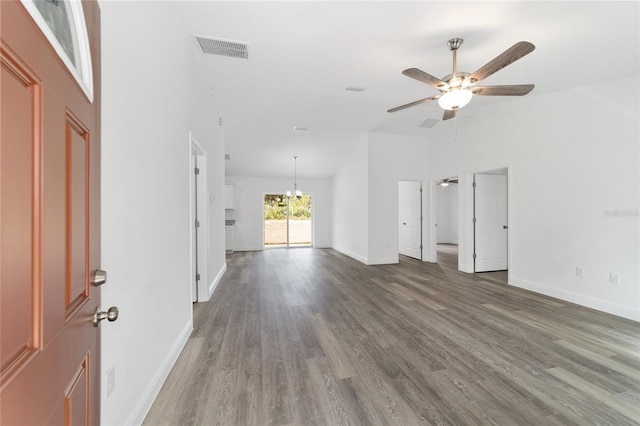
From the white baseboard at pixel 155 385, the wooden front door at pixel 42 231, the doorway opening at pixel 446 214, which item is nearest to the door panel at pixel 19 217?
the wooden front door at pixel 42 231

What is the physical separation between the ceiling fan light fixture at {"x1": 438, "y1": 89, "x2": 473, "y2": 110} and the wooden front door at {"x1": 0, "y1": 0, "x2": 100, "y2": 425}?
2.70m

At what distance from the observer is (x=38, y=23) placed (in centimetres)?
54

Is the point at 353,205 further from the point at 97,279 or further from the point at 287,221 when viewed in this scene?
the point at 97,279

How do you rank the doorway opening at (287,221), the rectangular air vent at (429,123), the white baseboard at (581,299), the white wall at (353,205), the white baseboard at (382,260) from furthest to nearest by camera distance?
the doorway opening at (287,221) < the white wall at (353,205) < the white baseboard at (382,260) < the rectangular air vent at (429,123) < the white baseboard at (581,299)

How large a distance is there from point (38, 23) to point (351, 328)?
2.93 metres

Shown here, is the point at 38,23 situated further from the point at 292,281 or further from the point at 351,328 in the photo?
the point at 292,281

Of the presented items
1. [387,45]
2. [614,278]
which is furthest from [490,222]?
[387,45]

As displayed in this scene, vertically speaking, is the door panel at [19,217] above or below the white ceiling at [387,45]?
below

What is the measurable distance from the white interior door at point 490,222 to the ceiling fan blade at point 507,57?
11.1 feet

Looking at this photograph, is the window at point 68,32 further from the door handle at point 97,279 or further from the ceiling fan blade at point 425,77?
the ceiling fan blade at point 425,77

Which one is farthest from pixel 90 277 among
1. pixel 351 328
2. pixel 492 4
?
pixel 492 4

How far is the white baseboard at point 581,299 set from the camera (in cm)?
303

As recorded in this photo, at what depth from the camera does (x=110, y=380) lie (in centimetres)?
125

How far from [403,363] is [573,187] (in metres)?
3.56
